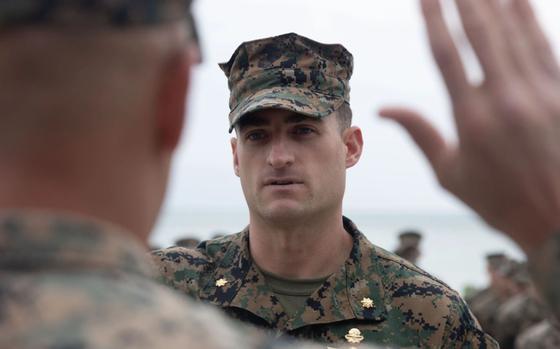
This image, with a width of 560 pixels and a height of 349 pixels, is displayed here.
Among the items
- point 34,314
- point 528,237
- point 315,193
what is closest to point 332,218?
point 315,193

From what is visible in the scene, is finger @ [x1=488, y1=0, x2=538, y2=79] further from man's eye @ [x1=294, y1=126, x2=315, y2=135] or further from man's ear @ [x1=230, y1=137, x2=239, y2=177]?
man's ear @ [x1=230, y1=137, x2=239, y2=177]

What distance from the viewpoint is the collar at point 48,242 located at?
142cm

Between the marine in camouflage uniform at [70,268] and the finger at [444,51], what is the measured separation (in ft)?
1.53

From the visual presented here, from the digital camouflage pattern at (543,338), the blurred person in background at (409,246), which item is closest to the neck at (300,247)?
the digital camouflage pattern at (543,338)

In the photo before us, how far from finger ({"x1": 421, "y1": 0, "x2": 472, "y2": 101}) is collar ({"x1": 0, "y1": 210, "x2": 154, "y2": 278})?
0.61m

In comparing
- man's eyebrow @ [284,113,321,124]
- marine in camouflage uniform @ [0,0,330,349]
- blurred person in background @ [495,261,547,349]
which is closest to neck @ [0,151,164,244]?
marine in camouflage uniform @ [0,0,330,349]

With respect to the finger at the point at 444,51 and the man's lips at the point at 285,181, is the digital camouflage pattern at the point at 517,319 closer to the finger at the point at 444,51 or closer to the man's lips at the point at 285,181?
the man's lips at the point at 285,181

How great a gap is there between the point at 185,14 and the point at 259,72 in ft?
10.3

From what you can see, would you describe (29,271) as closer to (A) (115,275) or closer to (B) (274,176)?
(A) (115,275)

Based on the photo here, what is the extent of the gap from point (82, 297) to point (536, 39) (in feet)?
2.74

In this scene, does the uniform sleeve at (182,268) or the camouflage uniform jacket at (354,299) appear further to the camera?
the uniform sleeve at (182,268)

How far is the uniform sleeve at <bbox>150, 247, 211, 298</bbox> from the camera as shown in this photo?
4535mm

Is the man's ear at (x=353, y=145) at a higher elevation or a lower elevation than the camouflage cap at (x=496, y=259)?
higher

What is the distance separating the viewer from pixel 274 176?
14.4ft
